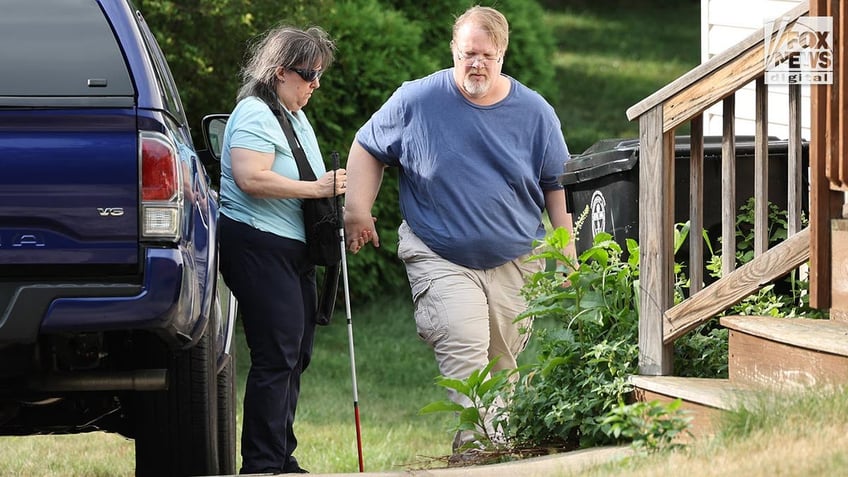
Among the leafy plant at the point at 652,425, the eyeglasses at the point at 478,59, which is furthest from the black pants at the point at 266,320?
the leafy plant at the point at 652,425

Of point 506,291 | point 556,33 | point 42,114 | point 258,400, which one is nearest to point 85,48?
point 42,114

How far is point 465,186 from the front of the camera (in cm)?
581

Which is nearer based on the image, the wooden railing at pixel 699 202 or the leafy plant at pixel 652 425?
the leafy plant at pixel 652 425

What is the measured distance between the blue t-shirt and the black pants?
0.60 meters

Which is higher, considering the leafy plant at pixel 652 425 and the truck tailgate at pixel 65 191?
the truck tailgate at pixel 65 191

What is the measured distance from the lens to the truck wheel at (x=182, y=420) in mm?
4891

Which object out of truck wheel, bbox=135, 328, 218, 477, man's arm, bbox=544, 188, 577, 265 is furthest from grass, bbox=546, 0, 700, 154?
truck wheel, bbox=135, 328, 218, 477

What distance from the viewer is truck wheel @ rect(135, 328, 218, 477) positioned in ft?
16.0

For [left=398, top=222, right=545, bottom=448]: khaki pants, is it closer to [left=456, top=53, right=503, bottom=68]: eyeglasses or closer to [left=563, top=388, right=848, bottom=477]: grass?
[left=456, top=53, right=503, bottom=68]: eyeglasses

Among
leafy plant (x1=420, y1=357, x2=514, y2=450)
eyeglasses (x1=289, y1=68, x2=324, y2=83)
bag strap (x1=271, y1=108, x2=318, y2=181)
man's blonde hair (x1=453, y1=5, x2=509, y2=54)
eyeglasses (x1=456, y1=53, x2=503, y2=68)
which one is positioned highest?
man's blonde hair (x1=453, y1=5, x2=509, y2=54)

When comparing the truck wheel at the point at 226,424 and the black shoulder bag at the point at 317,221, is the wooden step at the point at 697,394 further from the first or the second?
the truck wheel at the point at 226,424

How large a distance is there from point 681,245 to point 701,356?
626mm

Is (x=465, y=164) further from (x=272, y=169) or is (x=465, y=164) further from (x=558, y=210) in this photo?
(x=272, y=169)

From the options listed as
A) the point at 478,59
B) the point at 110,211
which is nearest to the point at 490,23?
the point at 478,59
